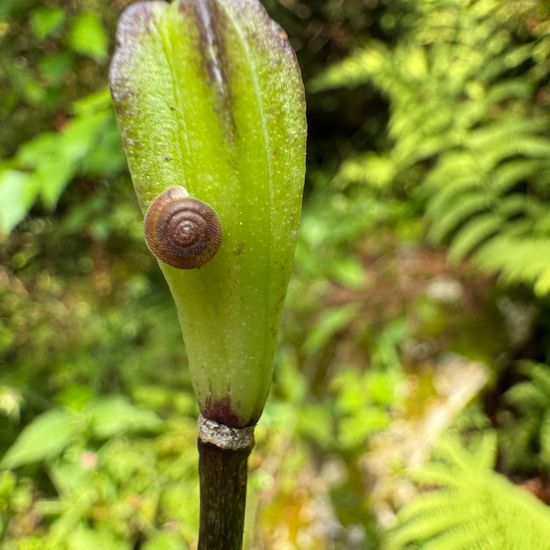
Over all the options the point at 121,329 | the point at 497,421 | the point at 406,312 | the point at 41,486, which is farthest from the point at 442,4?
the point at 41,486

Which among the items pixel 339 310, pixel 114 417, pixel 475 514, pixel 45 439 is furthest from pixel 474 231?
pixel 45 439

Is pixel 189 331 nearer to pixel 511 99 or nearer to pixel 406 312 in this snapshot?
pixel 406 312

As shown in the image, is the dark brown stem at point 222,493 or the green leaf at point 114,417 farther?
the green leaf at point 114,417

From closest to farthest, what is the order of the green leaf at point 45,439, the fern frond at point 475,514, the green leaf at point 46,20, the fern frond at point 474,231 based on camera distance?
1. the fern frond at point 475,514
2. the green leaf at point 45,439
3. the green leaf at point 46,20
4. the fern frond at point 474,231

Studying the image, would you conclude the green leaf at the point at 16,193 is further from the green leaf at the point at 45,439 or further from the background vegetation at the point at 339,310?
the green leaf at the point at 45,439

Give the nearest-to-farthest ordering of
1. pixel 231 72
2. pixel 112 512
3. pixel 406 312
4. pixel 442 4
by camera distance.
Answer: pixel 231 72 → pixel 112 512 → pixel 406 312 → pixel 442 4

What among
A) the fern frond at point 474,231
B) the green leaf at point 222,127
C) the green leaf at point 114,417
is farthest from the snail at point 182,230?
the fern frond at point 474,231
